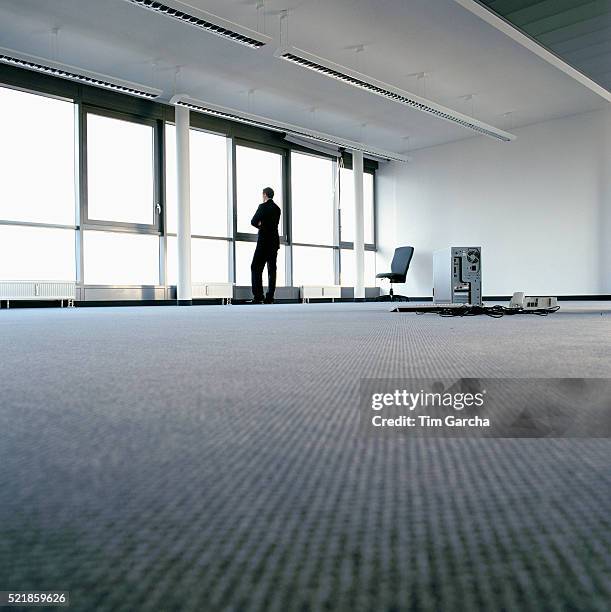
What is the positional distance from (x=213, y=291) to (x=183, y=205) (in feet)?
4.92

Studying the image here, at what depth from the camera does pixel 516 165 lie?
433 inches

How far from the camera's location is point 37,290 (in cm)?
724

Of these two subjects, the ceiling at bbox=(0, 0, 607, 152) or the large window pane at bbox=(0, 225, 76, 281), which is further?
the large window pane at bbox=(0, 225, 76, 281)

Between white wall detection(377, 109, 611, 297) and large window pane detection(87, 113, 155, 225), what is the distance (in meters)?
6.01

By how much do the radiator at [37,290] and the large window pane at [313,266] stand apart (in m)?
4.51

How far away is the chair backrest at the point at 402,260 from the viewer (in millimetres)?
11523

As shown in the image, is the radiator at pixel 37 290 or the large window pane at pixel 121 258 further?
the large window pane at pixel 121 258

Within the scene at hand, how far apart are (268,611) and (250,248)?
994cm

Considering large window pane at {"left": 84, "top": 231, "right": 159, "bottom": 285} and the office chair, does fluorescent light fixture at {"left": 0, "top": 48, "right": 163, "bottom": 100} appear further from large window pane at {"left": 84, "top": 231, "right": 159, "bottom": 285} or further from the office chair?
the office chair

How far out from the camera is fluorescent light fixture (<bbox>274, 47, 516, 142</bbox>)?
236 inches

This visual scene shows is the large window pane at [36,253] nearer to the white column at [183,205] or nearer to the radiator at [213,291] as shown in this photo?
the white column at [183,205]

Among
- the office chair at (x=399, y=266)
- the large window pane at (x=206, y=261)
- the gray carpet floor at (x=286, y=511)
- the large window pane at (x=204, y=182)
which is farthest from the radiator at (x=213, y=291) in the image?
the gray carpet floor at (x=286, y=511)

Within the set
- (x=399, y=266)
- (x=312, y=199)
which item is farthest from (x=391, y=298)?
(x=312, y=199)

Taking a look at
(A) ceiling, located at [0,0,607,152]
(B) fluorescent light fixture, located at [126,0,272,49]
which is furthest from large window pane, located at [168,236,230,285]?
(B) fluorescent light fixture, located at [126,0,272,49]
